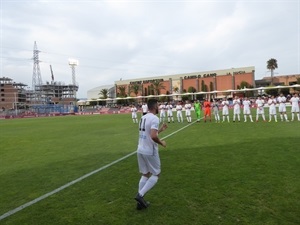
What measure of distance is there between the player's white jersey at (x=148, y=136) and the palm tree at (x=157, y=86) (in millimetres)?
109445

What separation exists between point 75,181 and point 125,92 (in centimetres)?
A: 11885

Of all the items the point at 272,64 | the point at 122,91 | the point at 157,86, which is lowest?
the point at 122,91

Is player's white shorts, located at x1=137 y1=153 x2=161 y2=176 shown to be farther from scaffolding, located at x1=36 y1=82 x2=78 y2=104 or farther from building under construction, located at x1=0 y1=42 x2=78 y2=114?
scaffolding, located at x1=36 y1=82 x2=78 y2=104

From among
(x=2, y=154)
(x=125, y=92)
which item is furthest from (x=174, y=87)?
(x=2, y=154)

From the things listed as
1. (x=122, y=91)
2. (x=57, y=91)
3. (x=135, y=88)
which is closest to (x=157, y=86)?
(x=135, y=88)

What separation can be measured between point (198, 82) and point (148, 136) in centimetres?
10742

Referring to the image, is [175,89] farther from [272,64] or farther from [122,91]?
[272,64]

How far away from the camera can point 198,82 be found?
4355 inches

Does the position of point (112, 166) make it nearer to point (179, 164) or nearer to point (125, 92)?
point (179, 164)

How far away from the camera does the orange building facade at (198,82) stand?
102 meters

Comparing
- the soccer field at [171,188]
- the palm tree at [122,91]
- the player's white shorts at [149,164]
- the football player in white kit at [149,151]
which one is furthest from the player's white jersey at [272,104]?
the palm tree at [122,91]

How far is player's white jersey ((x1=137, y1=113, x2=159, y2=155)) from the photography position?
17.9 ft

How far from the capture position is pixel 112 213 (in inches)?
205

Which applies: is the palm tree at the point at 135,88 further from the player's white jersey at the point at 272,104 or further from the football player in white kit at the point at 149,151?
the football player in white kit at the point at 149,151
